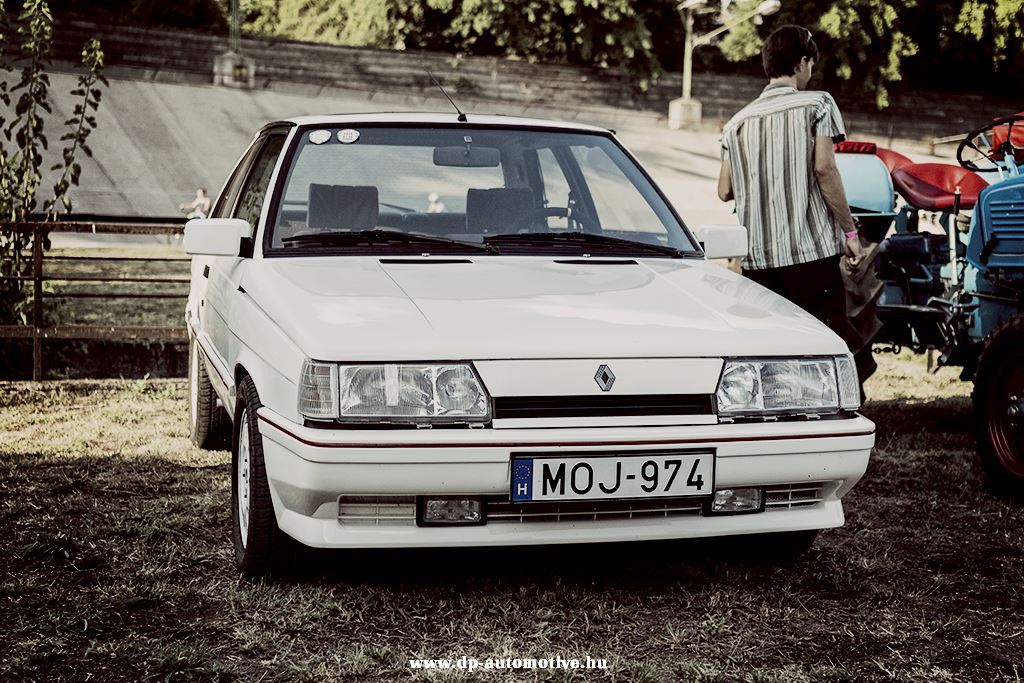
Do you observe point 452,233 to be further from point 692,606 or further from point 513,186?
point 692,606

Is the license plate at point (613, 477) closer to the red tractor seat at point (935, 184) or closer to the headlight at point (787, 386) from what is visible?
the headlight at point (787, 386)

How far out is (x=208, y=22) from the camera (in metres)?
45.0

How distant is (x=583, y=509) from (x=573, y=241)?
4.16 ft

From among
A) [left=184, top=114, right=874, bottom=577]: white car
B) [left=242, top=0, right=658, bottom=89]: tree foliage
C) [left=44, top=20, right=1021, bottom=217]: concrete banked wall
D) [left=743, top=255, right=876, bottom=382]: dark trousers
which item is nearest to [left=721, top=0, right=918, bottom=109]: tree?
[left=44, top=20, right=1021, bottom=217]: concrete banked wall

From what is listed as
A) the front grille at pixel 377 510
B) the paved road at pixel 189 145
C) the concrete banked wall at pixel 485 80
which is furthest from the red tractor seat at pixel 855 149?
the concrete banked wall at pixel 485 80

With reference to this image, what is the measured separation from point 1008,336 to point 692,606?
2.11m

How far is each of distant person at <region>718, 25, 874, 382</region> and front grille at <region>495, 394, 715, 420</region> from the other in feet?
6.21

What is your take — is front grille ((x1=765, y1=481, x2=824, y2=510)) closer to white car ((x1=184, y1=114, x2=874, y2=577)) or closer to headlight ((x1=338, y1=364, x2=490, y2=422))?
white car ((x1=184, y1=114, x2=874, y2=577))

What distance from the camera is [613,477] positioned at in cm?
333

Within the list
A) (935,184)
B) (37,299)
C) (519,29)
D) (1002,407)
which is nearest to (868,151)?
(935,184)

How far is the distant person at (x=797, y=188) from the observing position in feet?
16.7

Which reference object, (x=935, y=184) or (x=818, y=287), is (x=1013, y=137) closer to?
(x=935, y=184)

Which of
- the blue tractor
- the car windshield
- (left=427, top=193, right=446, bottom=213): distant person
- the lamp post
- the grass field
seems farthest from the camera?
the lamp post

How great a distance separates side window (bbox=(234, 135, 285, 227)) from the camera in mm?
4769
